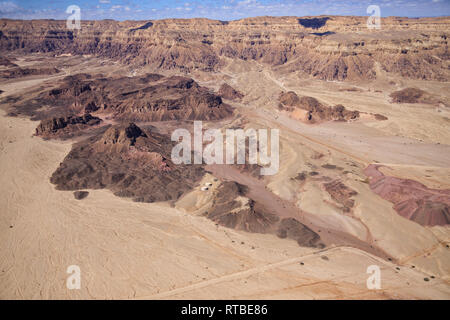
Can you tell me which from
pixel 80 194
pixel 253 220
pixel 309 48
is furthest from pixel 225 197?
pixel 309 48

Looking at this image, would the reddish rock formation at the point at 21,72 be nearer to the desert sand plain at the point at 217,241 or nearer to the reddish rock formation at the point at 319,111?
the desert sand plain at the point at 217,241

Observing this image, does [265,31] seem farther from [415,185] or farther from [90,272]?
[90,272]

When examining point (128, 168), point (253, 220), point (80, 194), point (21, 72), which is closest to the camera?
point (253, 220)

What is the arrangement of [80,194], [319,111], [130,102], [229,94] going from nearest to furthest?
[80,194] < [319,111] < [130,102] < [229,94]

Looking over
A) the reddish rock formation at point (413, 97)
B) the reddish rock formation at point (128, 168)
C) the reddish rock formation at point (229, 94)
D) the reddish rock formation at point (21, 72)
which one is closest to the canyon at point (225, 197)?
the reddish rock formation at point (128, 168)

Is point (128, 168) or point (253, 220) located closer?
point (253, 220)

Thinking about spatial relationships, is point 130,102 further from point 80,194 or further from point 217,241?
point 217,241

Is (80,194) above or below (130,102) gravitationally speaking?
below

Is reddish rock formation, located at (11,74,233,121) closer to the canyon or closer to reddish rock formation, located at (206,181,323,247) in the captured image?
the canyon
